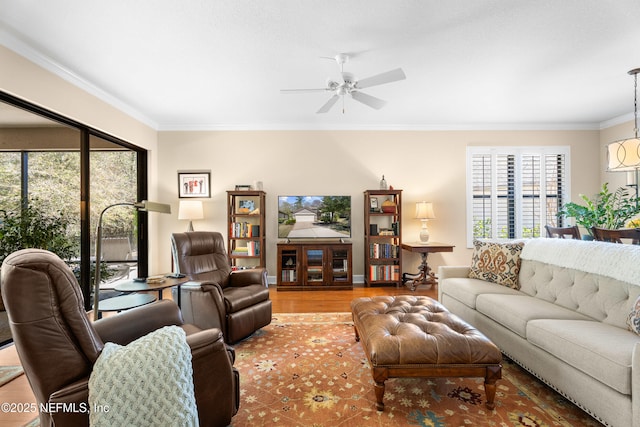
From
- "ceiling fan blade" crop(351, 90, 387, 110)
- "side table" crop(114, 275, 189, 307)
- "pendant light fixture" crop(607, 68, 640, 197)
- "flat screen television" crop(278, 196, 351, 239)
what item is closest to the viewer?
"side table" crop(114, 275, 189, 307)

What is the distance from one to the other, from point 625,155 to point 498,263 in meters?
1.95

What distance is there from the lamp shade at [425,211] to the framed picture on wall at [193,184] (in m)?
3.45

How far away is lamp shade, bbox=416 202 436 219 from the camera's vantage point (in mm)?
4629

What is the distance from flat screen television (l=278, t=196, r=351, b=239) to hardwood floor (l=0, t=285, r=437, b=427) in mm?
919

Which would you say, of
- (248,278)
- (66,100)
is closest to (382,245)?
(248,278)

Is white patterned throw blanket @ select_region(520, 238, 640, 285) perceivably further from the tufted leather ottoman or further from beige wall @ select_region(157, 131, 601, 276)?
beige wall @ select_region(157, 131, 601, 276)

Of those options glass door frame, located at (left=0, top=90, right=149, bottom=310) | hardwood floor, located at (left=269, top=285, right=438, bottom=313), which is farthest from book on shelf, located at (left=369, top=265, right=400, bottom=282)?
glass door frame, located at (left=0, top=90, right=149, bottom=310)

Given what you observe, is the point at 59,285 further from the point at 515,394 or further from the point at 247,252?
the point at 247,252

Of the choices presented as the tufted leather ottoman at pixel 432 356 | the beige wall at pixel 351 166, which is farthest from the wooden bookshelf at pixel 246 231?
the tufted leather ottoman at pixel 432 356

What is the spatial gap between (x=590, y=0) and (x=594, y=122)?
3.85m

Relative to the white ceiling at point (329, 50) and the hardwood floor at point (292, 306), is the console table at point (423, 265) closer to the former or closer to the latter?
the hardwood floor at point (292, 306)

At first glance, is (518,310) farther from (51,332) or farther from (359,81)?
(51,332)

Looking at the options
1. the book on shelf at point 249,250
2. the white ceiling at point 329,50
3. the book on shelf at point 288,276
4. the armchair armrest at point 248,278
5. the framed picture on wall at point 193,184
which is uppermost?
the white ceiling at point 329,50

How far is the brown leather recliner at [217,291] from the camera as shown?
2477 millimetres
